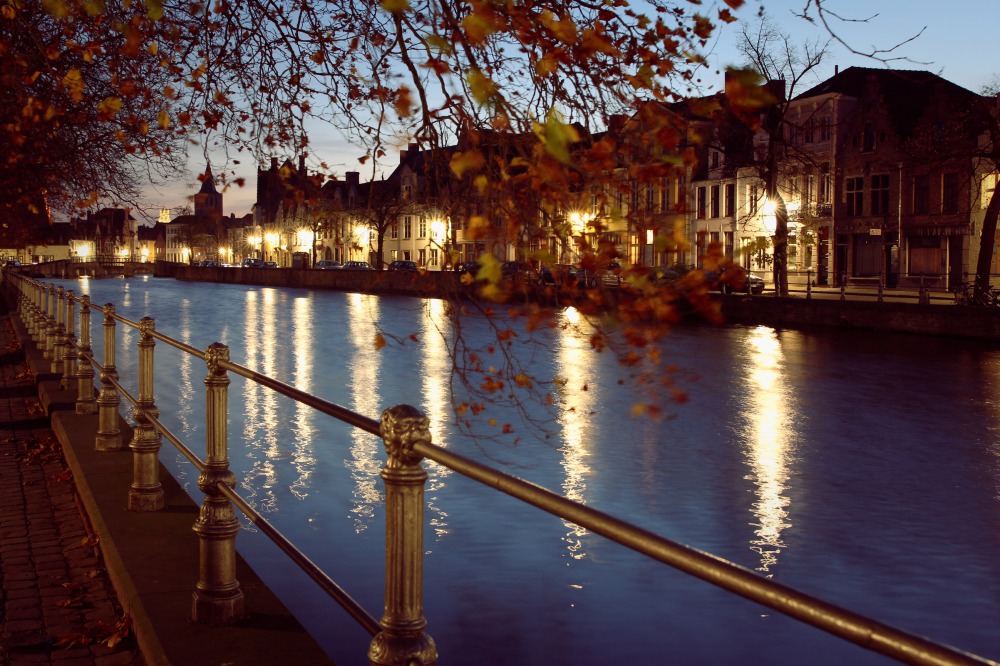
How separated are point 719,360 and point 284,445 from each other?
14760 millimetres

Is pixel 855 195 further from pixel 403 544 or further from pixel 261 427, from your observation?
pixel 403 544

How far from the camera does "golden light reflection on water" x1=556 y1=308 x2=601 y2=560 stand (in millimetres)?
10766

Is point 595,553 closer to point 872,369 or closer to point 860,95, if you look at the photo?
point 872,369

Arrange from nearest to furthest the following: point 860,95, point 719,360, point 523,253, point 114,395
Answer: point 523,253 < point 114,395 < point 719,360 < point 860,95

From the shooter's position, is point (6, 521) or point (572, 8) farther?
point (6, 521)

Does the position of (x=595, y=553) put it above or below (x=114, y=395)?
below

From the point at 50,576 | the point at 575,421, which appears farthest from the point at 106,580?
the point at 575,421

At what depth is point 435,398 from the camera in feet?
65.8

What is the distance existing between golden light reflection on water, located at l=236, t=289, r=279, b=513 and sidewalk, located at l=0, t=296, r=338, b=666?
2507 millimetres

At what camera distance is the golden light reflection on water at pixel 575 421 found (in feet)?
35.3

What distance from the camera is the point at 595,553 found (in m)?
10.2

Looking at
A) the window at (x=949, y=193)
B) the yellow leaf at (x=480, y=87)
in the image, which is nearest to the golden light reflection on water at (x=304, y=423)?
the yellow leaf at (x=480, y=87)

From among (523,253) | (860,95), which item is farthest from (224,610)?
(860,95)

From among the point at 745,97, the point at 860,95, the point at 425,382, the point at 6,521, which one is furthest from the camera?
the point at 860,95
